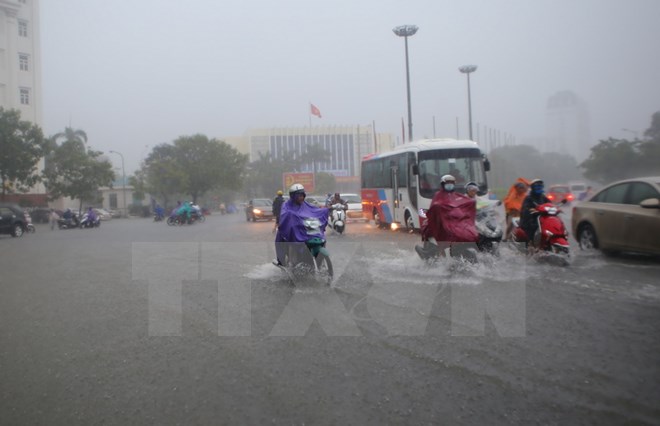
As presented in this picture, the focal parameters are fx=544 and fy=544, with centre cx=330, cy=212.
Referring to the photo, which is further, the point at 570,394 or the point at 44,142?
the point at 44,142

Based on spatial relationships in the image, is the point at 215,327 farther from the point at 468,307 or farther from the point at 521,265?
the point at 521,265

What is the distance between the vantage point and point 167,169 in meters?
60.9

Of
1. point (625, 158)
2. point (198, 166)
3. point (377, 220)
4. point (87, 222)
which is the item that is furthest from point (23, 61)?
point (625, 158)

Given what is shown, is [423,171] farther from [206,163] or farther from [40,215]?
[206,163]

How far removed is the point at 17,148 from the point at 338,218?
30.5 metres

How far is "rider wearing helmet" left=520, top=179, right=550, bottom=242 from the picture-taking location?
Answer: 1010 centimetres

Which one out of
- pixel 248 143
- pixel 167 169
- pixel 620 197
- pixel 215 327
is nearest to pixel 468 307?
pixel 215 327

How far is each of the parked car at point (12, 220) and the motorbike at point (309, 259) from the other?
74.1 ft

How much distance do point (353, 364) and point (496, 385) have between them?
47.5 inches

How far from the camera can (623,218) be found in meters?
9.66

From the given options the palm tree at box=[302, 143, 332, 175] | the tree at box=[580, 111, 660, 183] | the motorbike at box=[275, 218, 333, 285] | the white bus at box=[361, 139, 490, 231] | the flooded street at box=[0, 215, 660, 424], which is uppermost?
the palm tree at box=[302, 143, 332, 175]

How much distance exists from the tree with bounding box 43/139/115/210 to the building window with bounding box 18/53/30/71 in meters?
10.2

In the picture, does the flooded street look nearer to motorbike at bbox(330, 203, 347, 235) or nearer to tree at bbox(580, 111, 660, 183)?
motorbike at bbox(330, 203, 347, 235)

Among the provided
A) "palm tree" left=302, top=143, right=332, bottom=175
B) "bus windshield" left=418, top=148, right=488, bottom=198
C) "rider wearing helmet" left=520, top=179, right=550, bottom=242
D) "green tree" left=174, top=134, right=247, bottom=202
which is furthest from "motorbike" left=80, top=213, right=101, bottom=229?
"palm tree" left=302, top=143, right=332, bottom=175
